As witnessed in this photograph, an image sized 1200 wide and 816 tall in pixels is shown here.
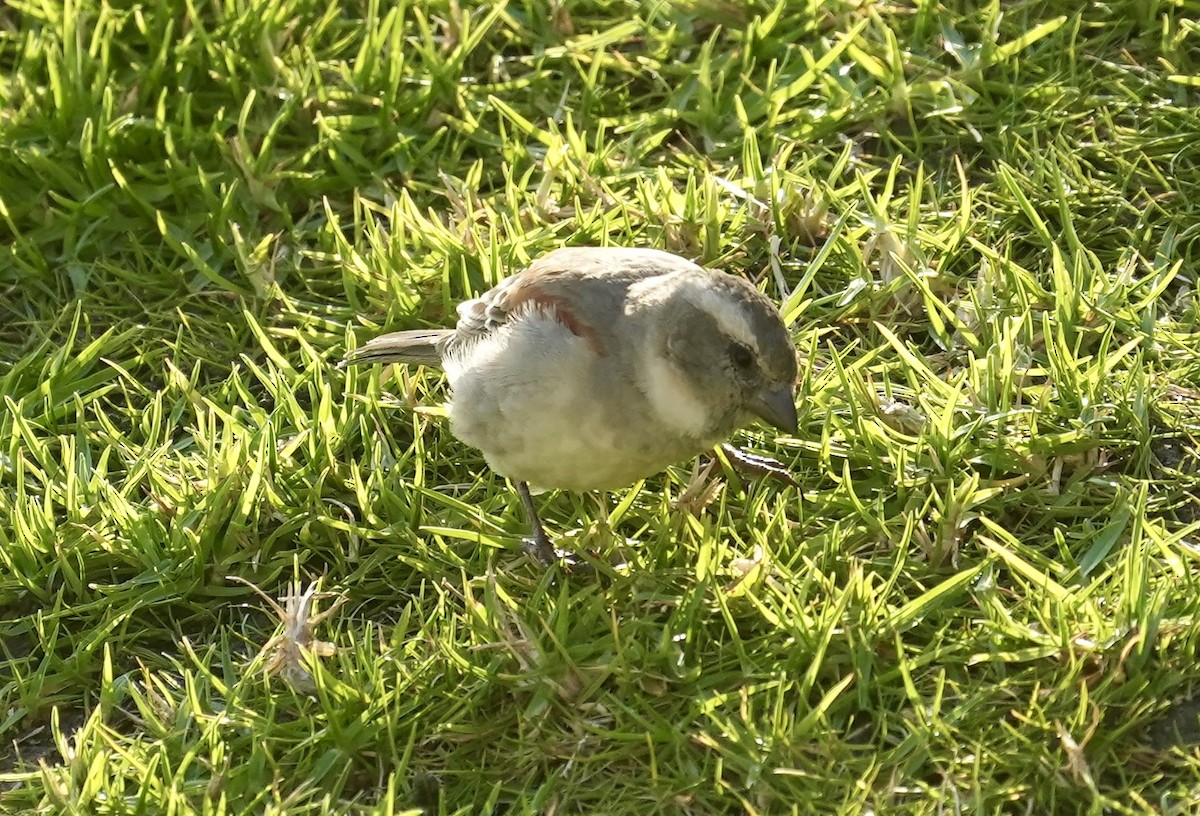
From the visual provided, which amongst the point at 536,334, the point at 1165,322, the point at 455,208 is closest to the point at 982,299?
the point at 1165,322

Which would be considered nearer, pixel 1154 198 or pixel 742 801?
pixel 742 801

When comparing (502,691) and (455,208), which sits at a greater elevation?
(455,208)

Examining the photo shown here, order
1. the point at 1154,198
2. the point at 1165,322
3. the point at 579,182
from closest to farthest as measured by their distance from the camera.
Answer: the point at 1165,322 < the point at 1154,198 < the point at 579,182

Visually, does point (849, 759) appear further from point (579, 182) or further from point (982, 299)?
point (579, 182)

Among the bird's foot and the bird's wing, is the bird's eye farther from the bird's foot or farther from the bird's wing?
the bird's foot

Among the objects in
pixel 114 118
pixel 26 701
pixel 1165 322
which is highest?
pixel 114 118

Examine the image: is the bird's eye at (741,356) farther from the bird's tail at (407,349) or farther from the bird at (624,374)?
the bird's tail at (407,349)

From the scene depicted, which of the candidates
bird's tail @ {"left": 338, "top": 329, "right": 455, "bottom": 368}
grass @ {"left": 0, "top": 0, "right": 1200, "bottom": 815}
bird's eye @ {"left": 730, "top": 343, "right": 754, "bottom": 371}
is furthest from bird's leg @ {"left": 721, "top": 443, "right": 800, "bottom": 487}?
bird's tail @ {"left": 338, "top": 329, "right": 455, "bottom": 368}

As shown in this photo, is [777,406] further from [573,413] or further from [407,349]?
[407,349]

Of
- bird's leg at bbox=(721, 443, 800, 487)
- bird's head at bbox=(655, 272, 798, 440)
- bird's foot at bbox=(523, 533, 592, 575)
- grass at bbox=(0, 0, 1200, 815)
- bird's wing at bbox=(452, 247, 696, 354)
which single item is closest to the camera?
grass at bbox=(0, 0, 1200, 815)
